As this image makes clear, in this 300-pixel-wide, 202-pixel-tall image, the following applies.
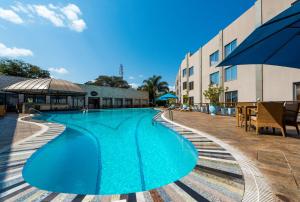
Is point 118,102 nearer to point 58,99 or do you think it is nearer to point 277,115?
point 58,99

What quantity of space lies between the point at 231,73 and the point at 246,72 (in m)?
2.17

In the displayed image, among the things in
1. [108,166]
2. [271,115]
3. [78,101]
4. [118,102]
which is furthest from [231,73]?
[118,102]

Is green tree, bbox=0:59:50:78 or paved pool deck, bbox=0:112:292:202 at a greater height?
green tree, bbox=0:59:50:78

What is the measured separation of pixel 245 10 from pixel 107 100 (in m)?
27.3

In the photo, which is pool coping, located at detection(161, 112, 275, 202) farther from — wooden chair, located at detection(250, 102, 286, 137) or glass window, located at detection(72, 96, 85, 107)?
glass window, located at detection(72, 96, 85, 107)

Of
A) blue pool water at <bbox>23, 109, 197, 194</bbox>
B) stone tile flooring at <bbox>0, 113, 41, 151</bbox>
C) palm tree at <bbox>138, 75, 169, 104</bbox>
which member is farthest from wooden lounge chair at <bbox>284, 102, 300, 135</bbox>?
palm tree at <bbox>138, 75, 169, 104</bbox>

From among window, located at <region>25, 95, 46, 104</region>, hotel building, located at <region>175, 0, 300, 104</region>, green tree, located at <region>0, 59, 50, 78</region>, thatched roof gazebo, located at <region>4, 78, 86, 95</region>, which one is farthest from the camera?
green tree, located at <region>0, 59, 50, 78</region>

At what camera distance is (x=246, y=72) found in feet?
39.7

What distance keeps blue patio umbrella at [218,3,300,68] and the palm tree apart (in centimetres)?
3463

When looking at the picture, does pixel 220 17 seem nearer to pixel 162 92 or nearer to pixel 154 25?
pixel 154 25

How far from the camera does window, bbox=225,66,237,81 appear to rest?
44.9 ft

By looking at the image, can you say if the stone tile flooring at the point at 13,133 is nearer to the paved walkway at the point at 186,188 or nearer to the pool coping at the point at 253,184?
the paved walkway at the point at 186,188

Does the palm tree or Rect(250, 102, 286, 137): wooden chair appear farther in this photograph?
the palm tree

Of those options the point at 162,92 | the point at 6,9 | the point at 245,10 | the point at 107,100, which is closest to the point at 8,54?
the point at 107,100
